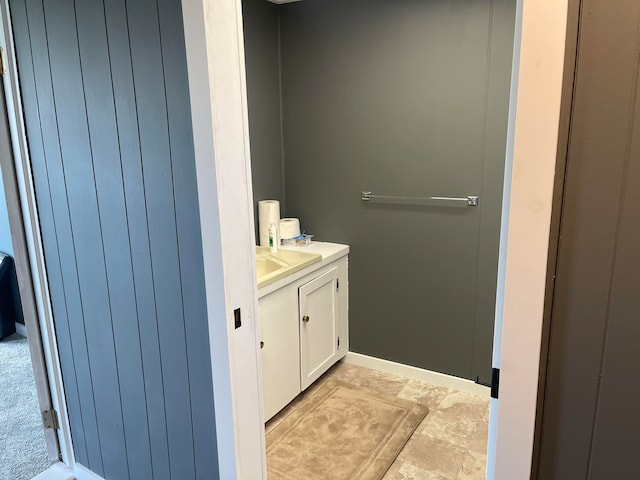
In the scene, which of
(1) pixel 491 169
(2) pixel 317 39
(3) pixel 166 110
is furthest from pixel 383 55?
(3) pixel 166 110

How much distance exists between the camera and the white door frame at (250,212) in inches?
31.1

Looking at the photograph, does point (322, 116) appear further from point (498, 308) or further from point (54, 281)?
point (498, 308)

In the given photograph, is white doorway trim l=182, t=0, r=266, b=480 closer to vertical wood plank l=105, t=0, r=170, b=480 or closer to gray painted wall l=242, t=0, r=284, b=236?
vertical wood plank l=105, t=0, r=170, b=480

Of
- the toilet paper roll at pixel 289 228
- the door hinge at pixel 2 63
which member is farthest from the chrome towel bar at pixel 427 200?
the door hinge at pixel 2 63

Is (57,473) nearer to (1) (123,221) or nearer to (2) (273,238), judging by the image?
(1) (123,221)

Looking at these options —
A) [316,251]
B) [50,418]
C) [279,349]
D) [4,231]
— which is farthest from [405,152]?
[4,231]

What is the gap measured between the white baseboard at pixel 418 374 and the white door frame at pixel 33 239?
1691 mm

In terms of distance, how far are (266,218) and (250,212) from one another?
1.47m

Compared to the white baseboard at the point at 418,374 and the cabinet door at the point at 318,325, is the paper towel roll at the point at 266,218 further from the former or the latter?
the white baseboard at the point at 418,374

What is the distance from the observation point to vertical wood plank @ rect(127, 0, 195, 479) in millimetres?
1297

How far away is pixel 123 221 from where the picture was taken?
1.53m

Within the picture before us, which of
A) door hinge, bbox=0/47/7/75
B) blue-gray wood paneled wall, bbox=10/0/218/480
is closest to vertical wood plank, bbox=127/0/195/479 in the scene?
blue-gray wood paneled wall, bbox=10/0/218/480

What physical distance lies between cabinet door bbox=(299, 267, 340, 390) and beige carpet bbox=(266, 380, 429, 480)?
0.16 metres

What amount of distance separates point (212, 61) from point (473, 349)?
217 centimetres
